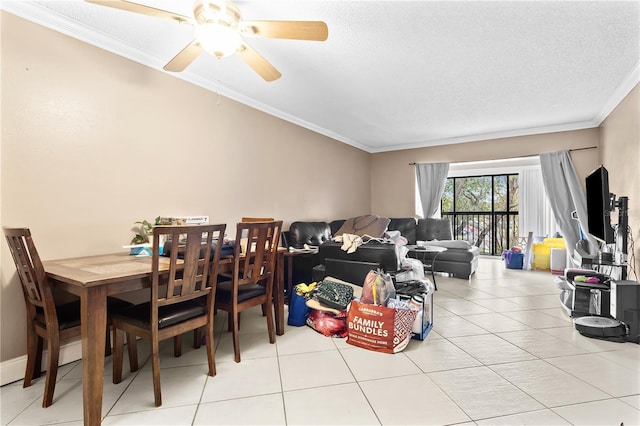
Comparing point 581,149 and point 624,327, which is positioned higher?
point 581,149

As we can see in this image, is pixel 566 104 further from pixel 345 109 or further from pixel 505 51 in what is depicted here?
pixel 345 109

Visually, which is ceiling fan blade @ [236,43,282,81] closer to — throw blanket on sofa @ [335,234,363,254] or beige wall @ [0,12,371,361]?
beige wall @ [0,12,371,361]

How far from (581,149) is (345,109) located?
3.87 metres

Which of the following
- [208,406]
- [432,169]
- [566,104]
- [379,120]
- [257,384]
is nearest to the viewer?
[208,406]

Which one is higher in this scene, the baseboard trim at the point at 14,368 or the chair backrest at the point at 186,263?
the chair backrest at the point at 186,263

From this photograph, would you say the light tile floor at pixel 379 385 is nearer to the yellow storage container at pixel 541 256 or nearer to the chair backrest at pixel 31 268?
the chair backrest at pixel 31 268

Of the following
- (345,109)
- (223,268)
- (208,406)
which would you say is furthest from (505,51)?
(208,406)

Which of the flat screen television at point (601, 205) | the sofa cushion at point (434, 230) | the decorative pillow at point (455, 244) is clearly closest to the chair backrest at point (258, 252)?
the flat screen television at point (601, 205)

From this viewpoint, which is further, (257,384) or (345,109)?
(345,109)

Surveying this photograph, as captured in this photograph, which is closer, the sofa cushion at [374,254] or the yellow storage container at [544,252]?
the sofa cushion at [374,254]

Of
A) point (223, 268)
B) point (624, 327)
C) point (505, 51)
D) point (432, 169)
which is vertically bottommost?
point (624, 327)

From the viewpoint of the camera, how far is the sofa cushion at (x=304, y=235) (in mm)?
3943

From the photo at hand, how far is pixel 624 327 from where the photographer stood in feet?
8.00

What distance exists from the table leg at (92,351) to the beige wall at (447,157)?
558cm
